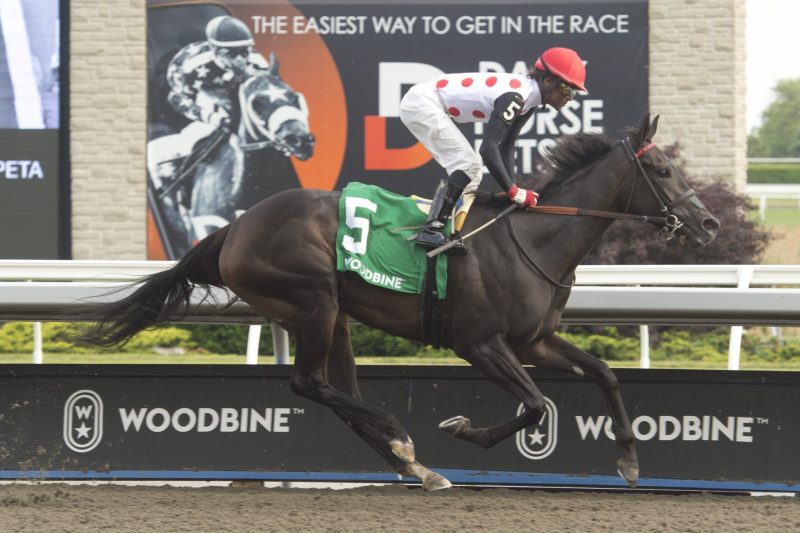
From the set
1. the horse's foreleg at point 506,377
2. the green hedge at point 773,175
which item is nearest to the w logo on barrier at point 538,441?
the horse's foreleg at point 506,377

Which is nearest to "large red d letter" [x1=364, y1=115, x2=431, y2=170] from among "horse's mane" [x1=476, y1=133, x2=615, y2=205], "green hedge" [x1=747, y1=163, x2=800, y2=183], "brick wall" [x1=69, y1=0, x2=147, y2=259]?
"brick wall" [x1=69, y1=0, x2=147, y2=259]

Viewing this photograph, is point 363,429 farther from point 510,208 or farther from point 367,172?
point 367,172

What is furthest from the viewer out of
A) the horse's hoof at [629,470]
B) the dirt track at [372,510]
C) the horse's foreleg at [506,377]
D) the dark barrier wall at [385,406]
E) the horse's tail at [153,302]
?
the dark barrier wall at [385,406]

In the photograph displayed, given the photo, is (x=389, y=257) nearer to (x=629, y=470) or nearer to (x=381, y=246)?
(x=381, y=246)

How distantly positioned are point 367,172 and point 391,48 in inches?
56.2

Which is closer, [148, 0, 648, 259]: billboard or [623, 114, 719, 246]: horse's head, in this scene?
[623, 114, 719, 246]: horse's head

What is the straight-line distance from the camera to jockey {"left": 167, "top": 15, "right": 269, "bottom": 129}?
13172 millimetres

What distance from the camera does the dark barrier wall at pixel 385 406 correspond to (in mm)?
5781

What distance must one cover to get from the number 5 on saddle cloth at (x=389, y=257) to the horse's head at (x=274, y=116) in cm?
807

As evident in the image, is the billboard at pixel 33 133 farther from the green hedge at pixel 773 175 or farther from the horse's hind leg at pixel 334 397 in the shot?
the green hedge at pixel 773 175

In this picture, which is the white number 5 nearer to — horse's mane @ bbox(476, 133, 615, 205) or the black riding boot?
the black riding boot

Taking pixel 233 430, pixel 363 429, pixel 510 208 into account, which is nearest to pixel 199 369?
pixel 233 430

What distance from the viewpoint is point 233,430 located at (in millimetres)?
5953

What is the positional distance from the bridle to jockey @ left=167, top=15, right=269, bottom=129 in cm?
839
